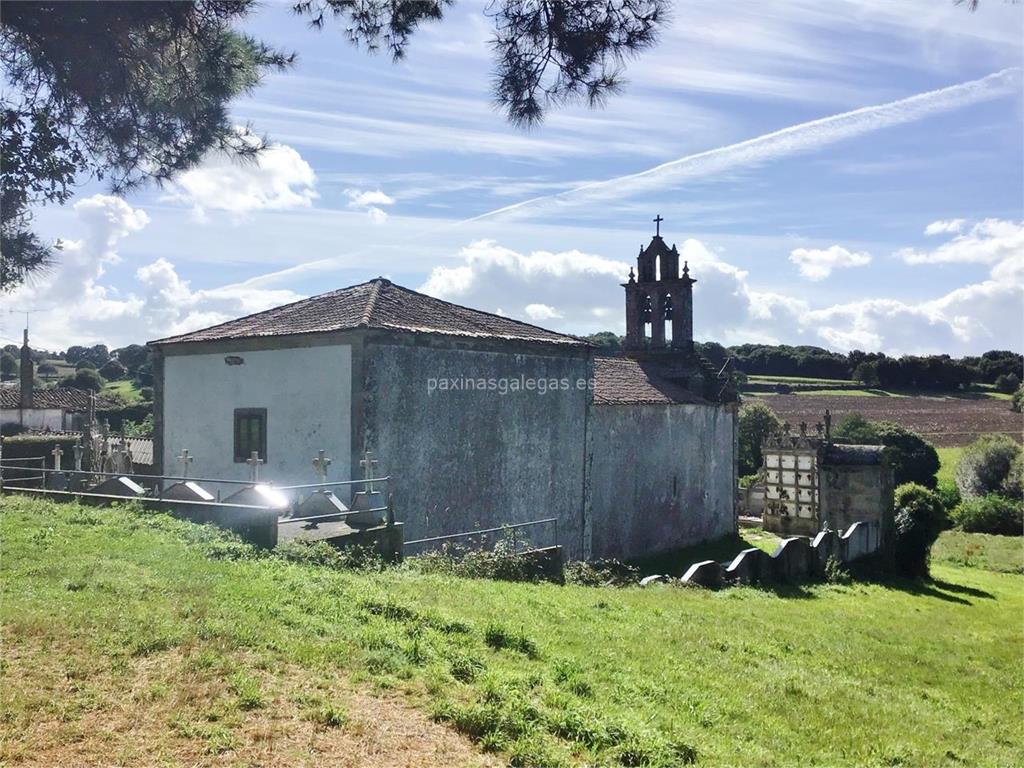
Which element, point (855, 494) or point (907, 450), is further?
point (907, 450)

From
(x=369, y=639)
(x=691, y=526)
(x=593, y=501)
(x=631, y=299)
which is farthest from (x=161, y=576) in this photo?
(x=631, y=299)

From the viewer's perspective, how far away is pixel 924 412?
218 feet

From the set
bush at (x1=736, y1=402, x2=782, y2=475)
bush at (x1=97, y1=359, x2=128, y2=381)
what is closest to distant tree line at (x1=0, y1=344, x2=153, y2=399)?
bush at (x1=97, y1=359, x2=128, y2=381)

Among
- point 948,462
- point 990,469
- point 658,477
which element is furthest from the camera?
point 948,462

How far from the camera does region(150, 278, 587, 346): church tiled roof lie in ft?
51.3

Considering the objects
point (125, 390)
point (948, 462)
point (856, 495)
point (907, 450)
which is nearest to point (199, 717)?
point (856, 495)

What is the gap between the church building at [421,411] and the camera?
49.8 ft

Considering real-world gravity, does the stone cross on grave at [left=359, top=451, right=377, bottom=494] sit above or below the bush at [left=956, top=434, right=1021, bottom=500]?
above

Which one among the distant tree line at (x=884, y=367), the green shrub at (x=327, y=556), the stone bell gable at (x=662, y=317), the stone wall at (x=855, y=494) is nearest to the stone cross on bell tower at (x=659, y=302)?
the stone bell gable at (x=662, y=317)

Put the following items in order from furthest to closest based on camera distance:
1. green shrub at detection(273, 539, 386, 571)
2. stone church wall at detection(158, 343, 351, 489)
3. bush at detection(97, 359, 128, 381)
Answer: bush at detection(97, 359, 128, 381)
stone church wall at detection(158, 343, 351, 489)
green shrub at detection(273, 539, 386, 571)

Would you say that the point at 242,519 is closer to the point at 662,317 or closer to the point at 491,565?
the point at 491,565

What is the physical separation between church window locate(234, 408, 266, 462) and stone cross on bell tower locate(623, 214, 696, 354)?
17125mm

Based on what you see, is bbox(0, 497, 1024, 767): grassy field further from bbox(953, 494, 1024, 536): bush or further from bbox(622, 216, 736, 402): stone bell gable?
bbox(953, 494, 1024, 536): bush

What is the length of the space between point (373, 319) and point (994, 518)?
1563 inches
